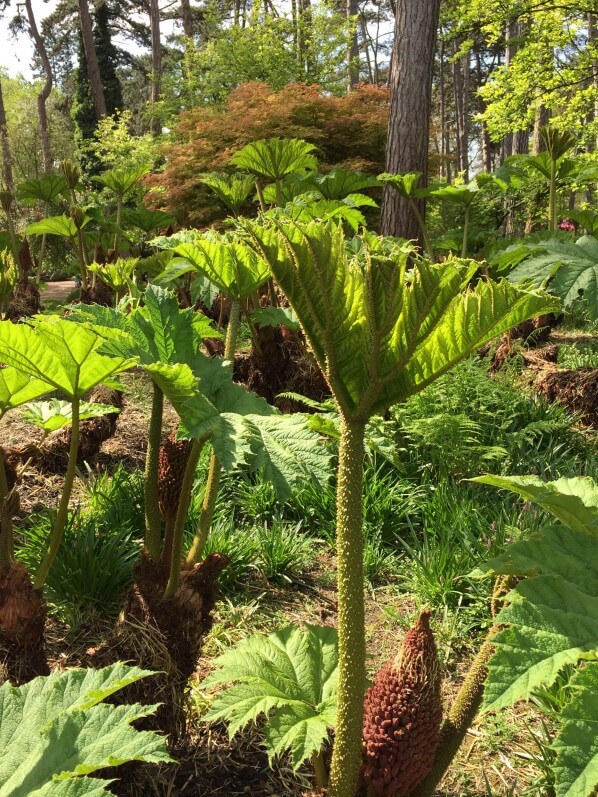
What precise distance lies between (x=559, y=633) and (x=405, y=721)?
418 millimetres

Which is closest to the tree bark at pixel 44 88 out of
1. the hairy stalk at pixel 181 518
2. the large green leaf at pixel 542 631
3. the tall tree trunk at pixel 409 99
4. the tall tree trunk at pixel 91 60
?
the tall tree trunk at pixel 91 60

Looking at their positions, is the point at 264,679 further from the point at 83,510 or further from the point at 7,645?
the point at 83,510

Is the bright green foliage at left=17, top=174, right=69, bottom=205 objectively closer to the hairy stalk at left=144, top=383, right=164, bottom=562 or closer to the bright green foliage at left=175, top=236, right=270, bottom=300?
the bright green foliage at left=175, top=236, right=270, bottom=300

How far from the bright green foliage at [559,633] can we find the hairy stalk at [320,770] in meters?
0.56

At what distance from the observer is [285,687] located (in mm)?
1277

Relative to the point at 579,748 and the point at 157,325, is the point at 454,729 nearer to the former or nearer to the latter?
the point at 579,748

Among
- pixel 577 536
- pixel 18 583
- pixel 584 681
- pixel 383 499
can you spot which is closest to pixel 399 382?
pixel 577 536

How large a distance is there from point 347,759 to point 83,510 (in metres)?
2.01

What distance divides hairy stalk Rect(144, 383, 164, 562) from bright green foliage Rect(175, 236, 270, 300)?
24.0 inches

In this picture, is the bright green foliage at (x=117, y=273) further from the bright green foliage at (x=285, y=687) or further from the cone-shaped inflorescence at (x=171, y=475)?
the bright green foliage at (x=285, y=687)

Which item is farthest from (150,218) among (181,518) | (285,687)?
(285,687)

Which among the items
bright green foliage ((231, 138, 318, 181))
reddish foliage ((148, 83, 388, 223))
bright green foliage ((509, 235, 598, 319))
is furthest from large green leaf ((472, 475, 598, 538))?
reddish foliage ((148, 83, 388, 223))

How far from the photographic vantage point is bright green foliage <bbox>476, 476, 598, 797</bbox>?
0.81m

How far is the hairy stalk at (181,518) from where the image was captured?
1.43 m
